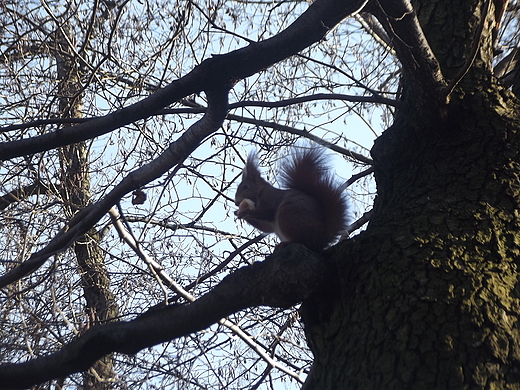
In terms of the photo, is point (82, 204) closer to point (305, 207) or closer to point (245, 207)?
point (245, 207)

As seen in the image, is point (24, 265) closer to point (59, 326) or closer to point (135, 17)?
point (59, 326)

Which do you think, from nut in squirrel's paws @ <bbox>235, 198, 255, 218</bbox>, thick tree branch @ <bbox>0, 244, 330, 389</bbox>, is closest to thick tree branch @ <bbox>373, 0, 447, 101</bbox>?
thick tree branch @ <bbox>0, 244, 330, 389</bbox>

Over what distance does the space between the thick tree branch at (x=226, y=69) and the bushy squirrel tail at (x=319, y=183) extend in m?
0.97

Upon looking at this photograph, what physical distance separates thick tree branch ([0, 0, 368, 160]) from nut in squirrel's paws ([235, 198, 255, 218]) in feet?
4.62

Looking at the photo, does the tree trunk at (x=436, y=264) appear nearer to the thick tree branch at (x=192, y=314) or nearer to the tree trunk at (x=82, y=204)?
the thick tree branch at (x=192, y=314)

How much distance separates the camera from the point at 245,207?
3.46m

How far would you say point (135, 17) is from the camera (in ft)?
12.8

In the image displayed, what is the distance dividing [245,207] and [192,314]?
173 centimetres

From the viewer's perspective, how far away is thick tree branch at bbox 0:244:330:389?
170 centimetres

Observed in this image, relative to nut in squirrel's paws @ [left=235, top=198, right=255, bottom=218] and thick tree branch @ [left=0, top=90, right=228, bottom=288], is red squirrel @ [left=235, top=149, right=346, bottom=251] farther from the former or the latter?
thick tree branch @ [left=0, top=90, right=228, bottom=288]

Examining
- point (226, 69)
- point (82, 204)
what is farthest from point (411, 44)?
point (82, 204)

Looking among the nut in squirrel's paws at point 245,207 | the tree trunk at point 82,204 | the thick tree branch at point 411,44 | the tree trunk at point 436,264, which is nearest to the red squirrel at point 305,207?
the nut in squirrel's paws at point 245,207

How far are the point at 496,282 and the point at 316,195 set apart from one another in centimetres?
136

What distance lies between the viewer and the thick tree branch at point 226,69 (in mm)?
1861
